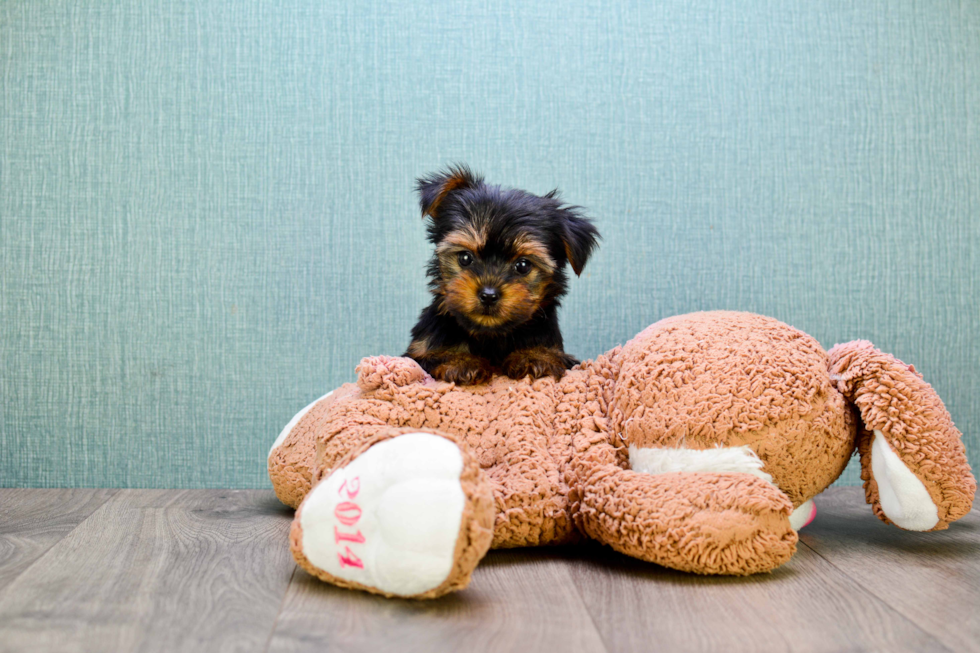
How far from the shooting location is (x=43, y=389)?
8.41 ft

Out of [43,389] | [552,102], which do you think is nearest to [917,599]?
[552,102]

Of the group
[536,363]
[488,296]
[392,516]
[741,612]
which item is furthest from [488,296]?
[741,612]

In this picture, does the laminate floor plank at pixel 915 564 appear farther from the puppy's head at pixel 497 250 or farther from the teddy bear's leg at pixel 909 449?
the puppy's head at pixel 497 250

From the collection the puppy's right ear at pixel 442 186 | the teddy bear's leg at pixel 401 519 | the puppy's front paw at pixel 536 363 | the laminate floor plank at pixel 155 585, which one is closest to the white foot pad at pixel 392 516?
the teddy bear's leg at pixel 401 519

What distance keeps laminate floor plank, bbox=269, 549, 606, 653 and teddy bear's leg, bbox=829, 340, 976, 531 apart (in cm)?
77

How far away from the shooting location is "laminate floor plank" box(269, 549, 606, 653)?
1191 mm

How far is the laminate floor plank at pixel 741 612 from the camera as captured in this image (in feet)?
4.00

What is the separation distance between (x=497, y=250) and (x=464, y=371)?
12.4 inches

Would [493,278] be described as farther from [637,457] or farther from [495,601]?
[495,601]

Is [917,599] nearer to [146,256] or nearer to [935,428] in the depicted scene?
[935,428]

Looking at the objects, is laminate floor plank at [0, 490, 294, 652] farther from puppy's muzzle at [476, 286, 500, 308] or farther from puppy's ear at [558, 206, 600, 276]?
puppy's ear at [558, 206, 600, 276]

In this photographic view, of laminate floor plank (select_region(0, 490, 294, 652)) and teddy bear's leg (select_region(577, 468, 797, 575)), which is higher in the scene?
teddy bear's leg (select_region(577, 468, 797, 575))

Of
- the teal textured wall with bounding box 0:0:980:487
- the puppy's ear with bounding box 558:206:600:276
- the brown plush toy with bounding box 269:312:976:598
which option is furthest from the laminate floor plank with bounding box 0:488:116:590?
the puppy's ear with bounding box 558:206:600:276

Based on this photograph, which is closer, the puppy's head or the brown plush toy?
the brown plush toy
